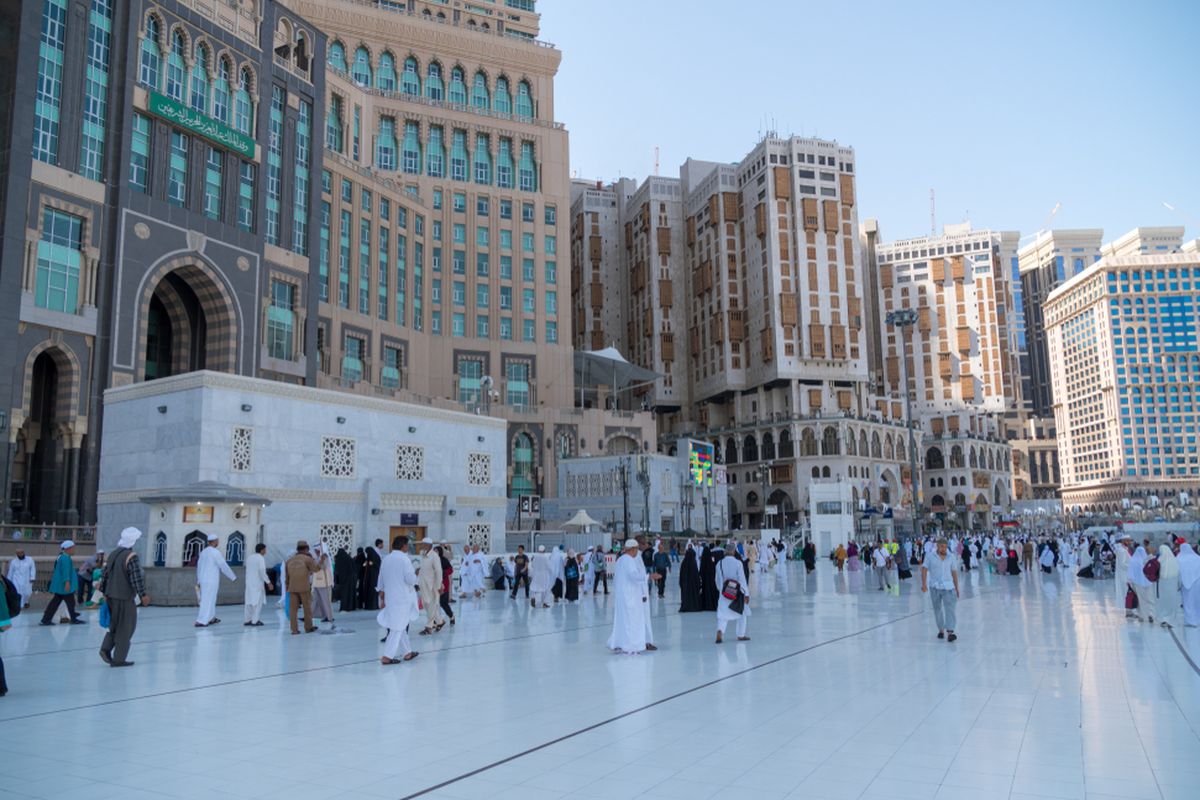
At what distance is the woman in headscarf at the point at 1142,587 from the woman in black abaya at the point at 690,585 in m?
7.33

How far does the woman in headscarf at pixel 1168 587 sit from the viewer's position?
13.9 meters

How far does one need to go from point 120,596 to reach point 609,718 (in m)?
6.01

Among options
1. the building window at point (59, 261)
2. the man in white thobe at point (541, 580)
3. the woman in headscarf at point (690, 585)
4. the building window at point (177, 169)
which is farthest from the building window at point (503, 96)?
the woman in headscarf at point (690, 585)

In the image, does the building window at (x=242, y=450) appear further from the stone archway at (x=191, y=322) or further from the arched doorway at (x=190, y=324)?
the arched doorway at (x=190, y=324)

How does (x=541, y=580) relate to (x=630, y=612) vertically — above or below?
below

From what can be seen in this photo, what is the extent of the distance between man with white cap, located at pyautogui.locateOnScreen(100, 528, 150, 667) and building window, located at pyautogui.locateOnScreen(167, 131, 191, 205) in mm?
25361

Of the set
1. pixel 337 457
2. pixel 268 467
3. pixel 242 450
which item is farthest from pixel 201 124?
pixel 268 467

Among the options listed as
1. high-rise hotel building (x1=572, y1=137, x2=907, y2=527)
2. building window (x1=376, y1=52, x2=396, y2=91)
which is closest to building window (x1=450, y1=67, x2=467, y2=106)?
building window (x1=376, y1=52, x2=396, y2=91)

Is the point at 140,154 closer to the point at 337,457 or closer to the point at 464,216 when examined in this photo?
the point at 337,457

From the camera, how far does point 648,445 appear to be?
60812 millimetres

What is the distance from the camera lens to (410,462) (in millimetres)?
27297

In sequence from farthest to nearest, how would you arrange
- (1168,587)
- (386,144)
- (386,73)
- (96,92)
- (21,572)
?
1. (386,73)
2. (386,144)
3. (96,92)
4. (21,572)
5. (1168,587)

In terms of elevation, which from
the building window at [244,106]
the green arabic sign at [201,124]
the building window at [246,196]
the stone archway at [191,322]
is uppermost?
the building window at [244,106]

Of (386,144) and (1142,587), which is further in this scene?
(386,144)
